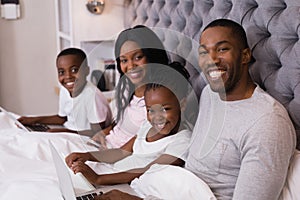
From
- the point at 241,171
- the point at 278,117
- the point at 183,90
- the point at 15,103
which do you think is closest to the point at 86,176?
the point at 183,90

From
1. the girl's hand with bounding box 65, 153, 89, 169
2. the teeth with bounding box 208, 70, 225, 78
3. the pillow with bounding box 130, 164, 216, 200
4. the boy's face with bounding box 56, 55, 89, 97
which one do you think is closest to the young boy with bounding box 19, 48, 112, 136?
the boy's face with bounding box 56, 55, 89, 97

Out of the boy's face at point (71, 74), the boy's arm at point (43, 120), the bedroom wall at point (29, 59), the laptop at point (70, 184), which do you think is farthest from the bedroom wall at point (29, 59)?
the laptop at point (70, 184)

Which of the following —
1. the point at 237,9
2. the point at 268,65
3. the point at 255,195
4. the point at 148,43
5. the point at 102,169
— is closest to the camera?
the point at 255,195

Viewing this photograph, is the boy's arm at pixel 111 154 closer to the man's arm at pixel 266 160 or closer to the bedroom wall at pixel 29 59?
the man's arm at pixel 266 160

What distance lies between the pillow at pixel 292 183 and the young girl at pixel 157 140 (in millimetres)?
405

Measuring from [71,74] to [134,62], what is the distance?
0.47 meters

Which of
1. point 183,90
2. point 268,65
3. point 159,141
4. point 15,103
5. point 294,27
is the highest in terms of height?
point 294,27

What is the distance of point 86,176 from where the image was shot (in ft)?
5.02

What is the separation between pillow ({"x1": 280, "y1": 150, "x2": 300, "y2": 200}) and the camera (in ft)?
3.95

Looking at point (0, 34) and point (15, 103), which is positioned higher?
point (0, 34)

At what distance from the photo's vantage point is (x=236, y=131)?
1267 mm

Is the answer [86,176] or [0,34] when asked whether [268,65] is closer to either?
[86,176]

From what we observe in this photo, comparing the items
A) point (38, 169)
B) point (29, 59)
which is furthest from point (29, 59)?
point (38, 169)

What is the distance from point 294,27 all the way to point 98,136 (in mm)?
1029
